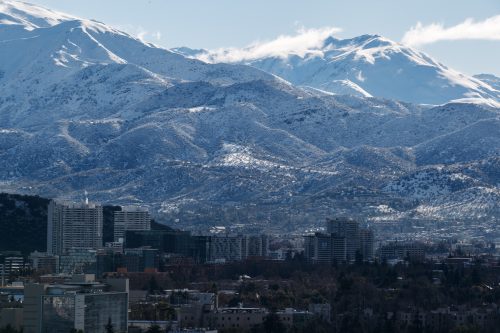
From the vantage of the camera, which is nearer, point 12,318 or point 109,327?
point 109,327

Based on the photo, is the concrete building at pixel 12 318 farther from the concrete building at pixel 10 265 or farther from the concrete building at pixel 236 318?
the concrete building at pixel 10 265

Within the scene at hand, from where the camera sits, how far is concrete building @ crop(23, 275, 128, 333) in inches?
4136

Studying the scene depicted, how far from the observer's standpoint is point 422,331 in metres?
116

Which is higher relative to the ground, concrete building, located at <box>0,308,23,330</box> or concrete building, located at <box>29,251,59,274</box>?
concrete building, located at <box>29,251,59,274</box>

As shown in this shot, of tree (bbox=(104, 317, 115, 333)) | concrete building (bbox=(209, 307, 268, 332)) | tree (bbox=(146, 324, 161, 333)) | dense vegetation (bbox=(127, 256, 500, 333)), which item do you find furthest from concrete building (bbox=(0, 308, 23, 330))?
concrete building (bbox=(209, 307, 268, 332))

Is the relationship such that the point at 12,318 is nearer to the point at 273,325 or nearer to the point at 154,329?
the point at 154,329

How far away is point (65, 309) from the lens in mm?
105938

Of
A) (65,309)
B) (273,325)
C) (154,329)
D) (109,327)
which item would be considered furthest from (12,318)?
(273,325)

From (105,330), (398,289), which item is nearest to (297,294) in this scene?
(398,289)

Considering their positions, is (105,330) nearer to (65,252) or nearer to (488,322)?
(488,322)

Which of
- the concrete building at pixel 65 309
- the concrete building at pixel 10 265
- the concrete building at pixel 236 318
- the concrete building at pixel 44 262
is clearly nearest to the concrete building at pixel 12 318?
the concrete building at pixel 65 309

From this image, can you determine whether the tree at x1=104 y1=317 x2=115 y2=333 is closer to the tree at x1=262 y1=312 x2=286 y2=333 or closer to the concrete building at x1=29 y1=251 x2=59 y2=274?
the tree at x1=262 y1=312 x2=286 y2=333

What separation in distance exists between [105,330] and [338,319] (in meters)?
22.0

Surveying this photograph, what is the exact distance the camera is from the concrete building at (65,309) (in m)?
105
